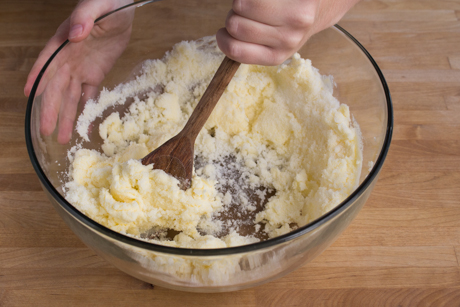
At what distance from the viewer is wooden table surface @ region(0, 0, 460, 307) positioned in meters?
0.81

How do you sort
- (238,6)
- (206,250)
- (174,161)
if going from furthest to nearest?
(174,161), (238,6), (206,250)

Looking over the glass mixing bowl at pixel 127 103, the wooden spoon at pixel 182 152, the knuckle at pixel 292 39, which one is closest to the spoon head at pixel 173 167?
the wooden spoon at pixel 182 152

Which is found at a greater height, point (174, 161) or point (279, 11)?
point (279, 11)

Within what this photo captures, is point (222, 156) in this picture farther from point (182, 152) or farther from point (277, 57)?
point (277, 57)

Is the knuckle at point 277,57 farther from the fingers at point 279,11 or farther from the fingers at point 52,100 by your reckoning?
the fingers at point 52,100

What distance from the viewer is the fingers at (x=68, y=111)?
936 millimetres

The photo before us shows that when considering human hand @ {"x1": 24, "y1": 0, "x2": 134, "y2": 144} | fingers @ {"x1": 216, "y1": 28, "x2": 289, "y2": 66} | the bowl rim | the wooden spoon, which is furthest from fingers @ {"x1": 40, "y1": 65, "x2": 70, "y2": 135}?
fingers @ {"x1": 216, "y1": 28, "x2": 289, "y2": 66}

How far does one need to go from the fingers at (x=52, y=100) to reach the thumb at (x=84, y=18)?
0.09 m

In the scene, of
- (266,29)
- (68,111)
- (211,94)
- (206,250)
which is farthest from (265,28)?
(68,111)

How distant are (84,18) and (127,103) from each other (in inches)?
9.5

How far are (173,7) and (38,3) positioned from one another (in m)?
0.55

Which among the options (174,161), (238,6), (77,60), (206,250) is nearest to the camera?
(206,250)

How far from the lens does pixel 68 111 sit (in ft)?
3.15

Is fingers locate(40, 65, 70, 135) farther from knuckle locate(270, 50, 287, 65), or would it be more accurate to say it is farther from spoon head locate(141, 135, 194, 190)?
knuckle locate(270, 50, 287, 65)
